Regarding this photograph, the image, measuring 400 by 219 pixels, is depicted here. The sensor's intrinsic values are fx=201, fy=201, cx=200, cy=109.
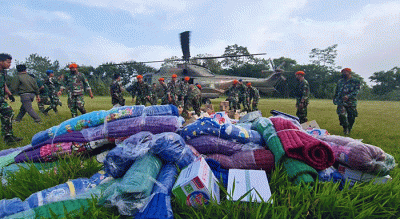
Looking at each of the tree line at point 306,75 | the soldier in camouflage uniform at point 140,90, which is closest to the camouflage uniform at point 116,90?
the soldier in camouflage uniform at point 140,90

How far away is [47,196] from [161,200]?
2.74 ft

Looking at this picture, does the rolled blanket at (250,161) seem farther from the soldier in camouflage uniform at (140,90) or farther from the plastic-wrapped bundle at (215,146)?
the soldier in camouflage uniform at (140,90)

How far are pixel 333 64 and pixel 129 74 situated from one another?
5690 centimetres

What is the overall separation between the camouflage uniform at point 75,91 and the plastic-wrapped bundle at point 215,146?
17.8ft

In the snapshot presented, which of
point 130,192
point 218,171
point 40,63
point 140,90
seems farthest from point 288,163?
point 40,63

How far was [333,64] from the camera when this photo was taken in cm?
5359

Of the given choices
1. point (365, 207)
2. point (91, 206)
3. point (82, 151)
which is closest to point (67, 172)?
point (82, 151)

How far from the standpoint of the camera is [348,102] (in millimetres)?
5441

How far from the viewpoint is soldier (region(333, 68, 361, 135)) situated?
213 inches

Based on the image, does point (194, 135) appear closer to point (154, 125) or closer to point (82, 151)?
point (154, 125)

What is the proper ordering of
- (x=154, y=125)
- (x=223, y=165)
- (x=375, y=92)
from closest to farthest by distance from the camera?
(x=223, y=165) → (x=154, y=125) → (x=375, y=92)

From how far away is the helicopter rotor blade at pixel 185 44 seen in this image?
1484 centimetres

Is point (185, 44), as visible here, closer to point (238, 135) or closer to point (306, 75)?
point (238, 135)

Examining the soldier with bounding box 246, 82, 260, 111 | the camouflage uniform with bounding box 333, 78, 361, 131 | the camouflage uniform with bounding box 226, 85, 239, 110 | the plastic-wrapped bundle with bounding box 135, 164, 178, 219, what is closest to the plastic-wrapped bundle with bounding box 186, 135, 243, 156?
the plastic-wrapped bundle with bounding box 135, 164, 178, 219
